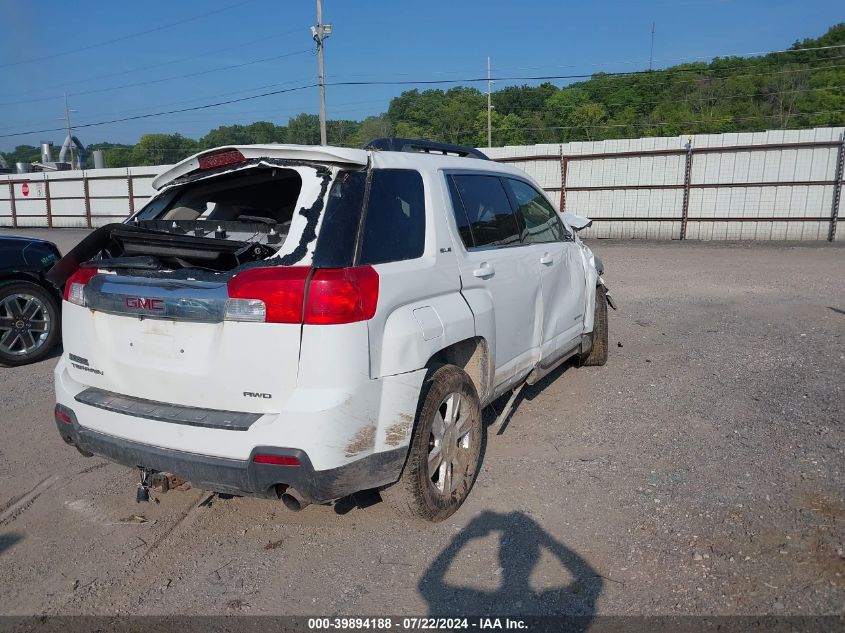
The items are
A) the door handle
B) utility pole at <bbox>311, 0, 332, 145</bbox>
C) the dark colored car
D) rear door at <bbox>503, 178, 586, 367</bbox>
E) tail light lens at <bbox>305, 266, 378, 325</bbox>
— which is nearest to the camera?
tail light lens at <bbox>305, 266, 378, 325</bbox>

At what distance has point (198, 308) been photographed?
9.43 ft

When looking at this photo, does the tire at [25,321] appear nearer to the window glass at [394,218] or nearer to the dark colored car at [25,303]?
the dark colored car at [25,303]

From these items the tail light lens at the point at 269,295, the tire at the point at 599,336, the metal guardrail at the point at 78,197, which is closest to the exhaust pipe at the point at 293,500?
the tail light lens at the point at 269,295

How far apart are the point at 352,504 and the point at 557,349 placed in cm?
206

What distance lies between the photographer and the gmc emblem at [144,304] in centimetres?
296

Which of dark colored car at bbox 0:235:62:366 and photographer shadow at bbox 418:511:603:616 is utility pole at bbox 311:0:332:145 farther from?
photographer shadow at bbox 418:511:603:616

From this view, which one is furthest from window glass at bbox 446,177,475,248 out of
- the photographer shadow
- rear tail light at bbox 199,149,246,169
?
the photographer shadow

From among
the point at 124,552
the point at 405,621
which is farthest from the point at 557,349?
the point at 124,552

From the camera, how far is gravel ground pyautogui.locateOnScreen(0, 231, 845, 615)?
9.57 feet

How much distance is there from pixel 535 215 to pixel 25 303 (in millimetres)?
5124

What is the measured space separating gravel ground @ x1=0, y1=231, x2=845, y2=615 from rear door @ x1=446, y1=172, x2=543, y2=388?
2.36 feet

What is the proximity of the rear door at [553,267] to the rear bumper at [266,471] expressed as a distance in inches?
78.9

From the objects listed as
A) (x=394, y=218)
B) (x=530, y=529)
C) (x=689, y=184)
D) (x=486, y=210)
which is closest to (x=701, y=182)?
(x=689, y=184)

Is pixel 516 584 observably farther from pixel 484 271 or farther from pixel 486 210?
pixel 486 210
